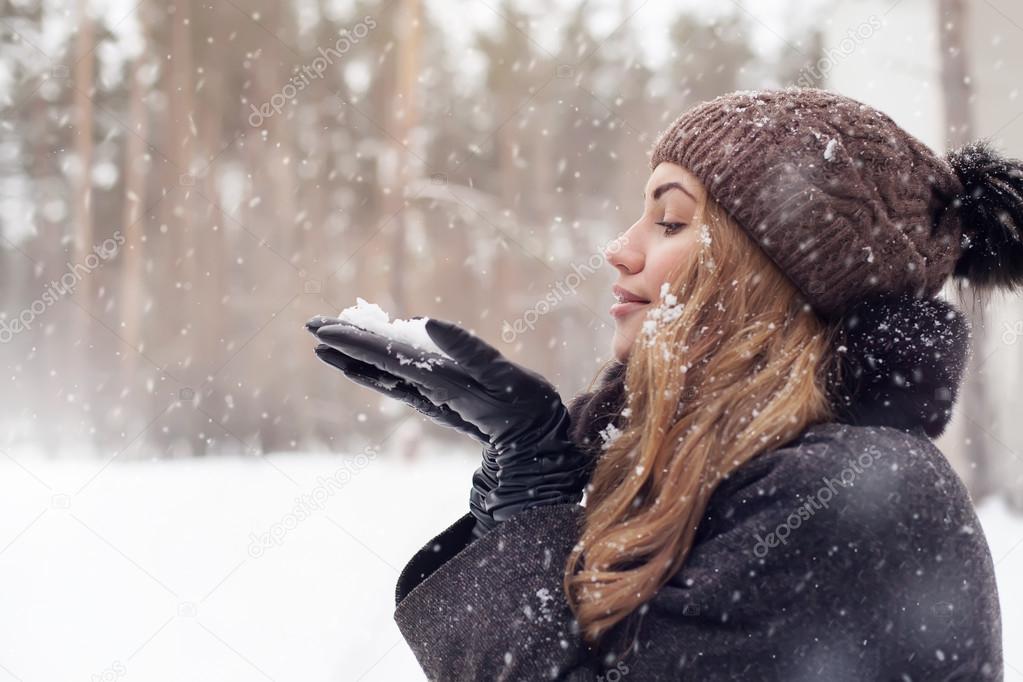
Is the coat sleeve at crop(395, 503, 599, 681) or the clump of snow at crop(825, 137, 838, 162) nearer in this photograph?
the coat sleeve at crop(395, 503, 599, 681)

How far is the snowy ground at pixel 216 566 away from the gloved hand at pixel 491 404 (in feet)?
7.47

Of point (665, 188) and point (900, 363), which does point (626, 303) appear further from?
point (900, 363)

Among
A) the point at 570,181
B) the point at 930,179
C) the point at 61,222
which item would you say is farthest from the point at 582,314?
the point at 930,179

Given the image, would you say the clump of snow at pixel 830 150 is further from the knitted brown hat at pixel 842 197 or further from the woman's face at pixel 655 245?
the woman's face at pixel 655 245

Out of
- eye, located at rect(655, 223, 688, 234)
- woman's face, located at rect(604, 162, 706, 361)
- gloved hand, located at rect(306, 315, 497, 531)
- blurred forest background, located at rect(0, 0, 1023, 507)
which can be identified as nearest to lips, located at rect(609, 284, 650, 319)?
woman's face, located at rect(604, 162, 706, 361)

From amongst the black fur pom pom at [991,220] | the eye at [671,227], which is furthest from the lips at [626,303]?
the black fur pom pom at [991,220]

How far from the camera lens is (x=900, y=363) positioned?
4.22ft

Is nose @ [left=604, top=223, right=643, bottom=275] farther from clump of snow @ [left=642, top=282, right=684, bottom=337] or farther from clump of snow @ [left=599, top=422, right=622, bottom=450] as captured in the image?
clump of snow @ [left=599, top=422, right=622, bottom=450]

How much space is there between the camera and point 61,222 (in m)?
8.34

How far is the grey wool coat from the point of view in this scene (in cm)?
110

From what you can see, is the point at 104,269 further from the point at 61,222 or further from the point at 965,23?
the point at 965,23

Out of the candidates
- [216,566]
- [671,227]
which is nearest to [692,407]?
[671,227]

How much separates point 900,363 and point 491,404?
0.67 metres

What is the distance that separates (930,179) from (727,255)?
41cm
